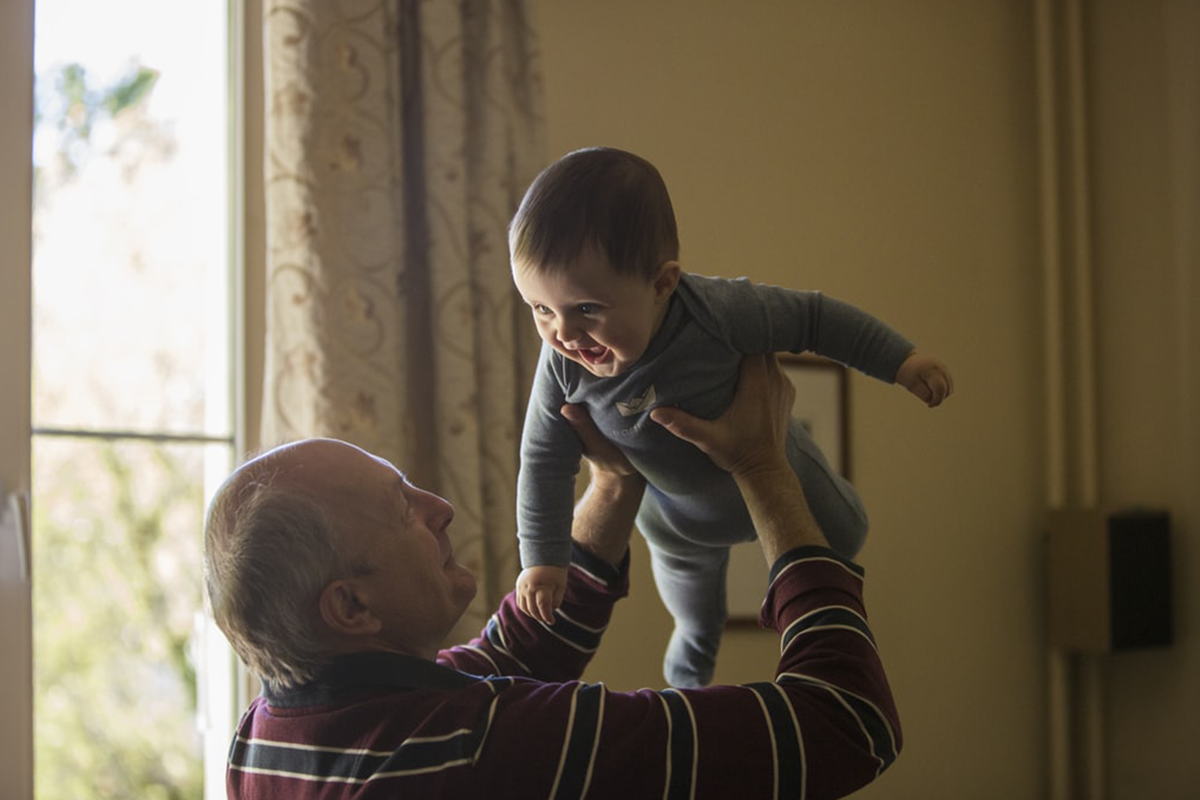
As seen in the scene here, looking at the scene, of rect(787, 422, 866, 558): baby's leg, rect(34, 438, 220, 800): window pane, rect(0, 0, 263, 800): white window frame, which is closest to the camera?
rect(787, 422, 866, 558): baby's leg

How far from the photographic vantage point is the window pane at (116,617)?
2.34 m

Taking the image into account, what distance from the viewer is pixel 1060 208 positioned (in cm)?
388

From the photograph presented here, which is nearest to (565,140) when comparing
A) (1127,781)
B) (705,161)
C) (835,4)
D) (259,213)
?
(705,161)

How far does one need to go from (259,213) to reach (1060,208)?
8.03 feet

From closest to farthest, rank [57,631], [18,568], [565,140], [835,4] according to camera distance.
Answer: [18,568] → [57,631] → [565,140] → [835,4]

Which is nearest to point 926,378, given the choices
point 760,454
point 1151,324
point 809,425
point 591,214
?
point 760,454

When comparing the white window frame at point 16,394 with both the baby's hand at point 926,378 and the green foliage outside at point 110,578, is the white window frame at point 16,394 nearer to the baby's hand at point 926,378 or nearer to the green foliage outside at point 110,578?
the green foliage outside at point 110,578

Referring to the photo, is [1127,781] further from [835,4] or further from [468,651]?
[468,651]

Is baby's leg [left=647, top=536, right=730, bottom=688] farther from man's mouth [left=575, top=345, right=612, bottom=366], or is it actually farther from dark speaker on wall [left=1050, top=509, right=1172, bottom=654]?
dark speaker on wall [left=1050, top=509, right=1172, bottom=654]

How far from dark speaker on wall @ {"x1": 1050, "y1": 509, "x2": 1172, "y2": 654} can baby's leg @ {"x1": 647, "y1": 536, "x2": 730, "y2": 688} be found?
2.16 m

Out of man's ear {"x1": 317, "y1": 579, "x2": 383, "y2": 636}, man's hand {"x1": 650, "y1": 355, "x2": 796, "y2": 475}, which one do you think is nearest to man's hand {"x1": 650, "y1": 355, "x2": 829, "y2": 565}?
man's hand {"x1": 650, "y1": 355, "x2": 796, "y2": 475}

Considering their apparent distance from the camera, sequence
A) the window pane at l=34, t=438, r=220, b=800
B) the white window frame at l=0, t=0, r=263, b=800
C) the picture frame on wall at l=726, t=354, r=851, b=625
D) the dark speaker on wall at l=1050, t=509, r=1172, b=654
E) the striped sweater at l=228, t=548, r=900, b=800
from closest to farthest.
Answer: the striped sweater at l=228, t=548, r=900, b=800 < the white window frame at l=0, t=0, r=263, b=800 < the window pane at l=34, t=438, r=220, b=800 < the picture frame on wall at l=726, t=354, r=851, b=625 < the dark speaker on wall at l=1050, t=509, r=1172, b=654

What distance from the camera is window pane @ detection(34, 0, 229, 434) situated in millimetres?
2414

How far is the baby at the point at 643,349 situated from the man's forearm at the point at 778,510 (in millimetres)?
101
